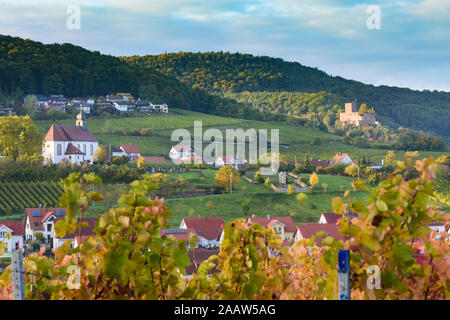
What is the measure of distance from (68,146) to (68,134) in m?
1.97

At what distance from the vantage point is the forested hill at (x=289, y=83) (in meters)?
133

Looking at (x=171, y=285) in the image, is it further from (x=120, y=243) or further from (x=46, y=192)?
(x=46, y=192)

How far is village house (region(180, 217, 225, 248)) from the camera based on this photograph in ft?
113

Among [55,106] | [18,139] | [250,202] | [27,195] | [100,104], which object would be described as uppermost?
[100,104]

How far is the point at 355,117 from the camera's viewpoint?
398 feet

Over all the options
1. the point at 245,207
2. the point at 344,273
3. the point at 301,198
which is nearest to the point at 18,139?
the point at 245,207

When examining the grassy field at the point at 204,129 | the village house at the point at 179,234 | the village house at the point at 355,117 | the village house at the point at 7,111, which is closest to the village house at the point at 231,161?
the grassy field at the point at 204,129

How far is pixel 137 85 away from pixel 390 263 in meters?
113

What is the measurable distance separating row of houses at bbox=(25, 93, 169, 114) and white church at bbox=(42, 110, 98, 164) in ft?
64.3

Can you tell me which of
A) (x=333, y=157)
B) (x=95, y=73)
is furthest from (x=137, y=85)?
(x=333, y=157)

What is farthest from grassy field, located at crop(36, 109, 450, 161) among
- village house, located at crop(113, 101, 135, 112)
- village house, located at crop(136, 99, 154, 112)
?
village house, located at crop(113, 101, 135, 112)

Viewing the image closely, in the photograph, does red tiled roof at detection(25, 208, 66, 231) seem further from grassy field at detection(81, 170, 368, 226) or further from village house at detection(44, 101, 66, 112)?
village house at detection(44, 101, 66, 112)

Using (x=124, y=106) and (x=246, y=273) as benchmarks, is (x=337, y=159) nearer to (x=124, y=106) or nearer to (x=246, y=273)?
(x=124, y=106)

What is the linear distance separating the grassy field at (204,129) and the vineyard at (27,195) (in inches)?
822
